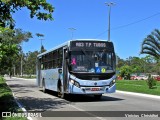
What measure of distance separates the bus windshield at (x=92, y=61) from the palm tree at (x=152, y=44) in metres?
23.8

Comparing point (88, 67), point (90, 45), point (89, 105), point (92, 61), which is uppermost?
point (90, 45)

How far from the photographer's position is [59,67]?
2455 cm

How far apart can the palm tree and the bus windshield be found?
23842mm

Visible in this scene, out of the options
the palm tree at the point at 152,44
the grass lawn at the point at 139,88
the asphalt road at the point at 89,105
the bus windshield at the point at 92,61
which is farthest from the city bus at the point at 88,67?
the palm tree at the point at 152,44

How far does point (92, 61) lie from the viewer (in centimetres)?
2177

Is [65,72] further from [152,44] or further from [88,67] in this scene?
[152,44]

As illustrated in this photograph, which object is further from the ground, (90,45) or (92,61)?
(90,45)

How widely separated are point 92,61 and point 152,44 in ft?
81.9

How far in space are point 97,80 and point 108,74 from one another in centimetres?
75

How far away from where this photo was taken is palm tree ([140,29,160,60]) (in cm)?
4516

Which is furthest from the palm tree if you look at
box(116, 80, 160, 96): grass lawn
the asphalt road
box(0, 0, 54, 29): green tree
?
box(0, 0, 54, 29): green tree

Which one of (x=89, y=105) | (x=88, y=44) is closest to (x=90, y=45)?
(x=88, y=44)

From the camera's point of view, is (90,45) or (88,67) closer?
(88,67)

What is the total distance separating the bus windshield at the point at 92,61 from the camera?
71.1 ft
